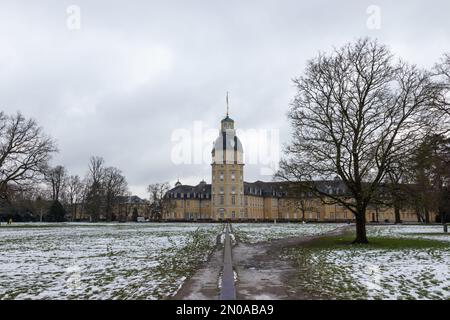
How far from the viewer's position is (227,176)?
389ft

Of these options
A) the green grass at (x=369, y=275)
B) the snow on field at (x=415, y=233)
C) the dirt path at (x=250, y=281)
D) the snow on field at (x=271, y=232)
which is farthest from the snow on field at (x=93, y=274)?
the snow on field at (x=415, y=233)

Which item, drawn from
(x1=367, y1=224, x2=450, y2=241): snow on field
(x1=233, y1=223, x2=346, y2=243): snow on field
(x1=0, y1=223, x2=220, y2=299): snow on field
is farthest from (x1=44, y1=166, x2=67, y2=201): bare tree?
(x1=0, y1=223, x2=220, y2=299): snow on field

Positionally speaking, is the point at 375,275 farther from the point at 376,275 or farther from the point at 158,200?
the point at 158,200

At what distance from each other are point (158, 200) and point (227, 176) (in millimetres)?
22751

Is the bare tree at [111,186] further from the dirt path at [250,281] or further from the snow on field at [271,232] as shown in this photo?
the dirt path at [250,281]

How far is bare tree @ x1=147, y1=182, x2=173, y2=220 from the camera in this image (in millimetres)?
104625

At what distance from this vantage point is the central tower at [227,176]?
11675 centimetres

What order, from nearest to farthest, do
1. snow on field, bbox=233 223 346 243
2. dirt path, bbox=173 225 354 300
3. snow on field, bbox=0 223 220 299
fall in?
dirt path, bbox=173 225 354 300
snow on field, bbox=0 223 220 299
snow on field, bbox=233 223 346 243

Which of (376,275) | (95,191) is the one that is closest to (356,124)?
(376,275)

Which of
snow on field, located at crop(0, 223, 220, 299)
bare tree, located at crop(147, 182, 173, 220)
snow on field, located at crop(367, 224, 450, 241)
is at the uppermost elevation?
bare tree, located at crop(147, 182, 173, 220)

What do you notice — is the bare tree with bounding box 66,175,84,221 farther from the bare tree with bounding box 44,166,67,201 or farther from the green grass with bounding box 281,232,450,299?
the green grass with bounding box 281,232,450,299

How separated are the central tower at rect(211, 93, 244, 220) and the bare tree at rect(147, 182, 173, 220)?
47.2 feet

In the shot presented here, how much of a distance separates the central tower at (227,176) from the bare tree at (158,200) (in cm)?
1439

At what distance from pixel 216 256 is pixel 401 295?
10.9 metres
